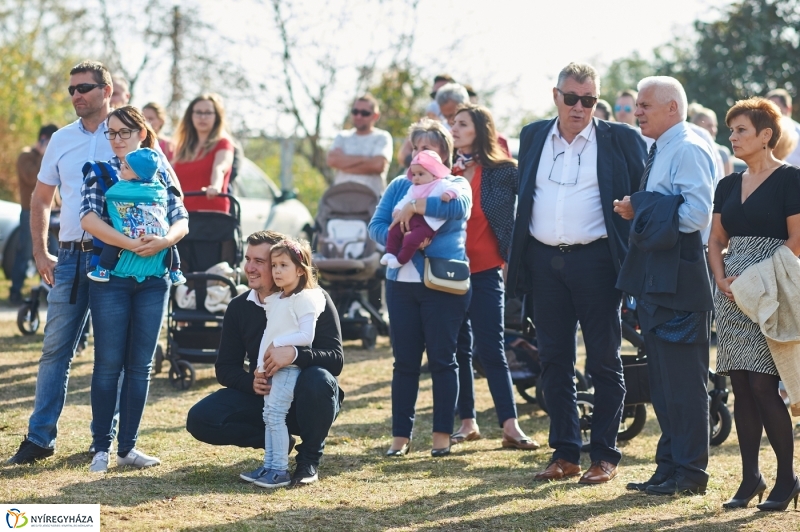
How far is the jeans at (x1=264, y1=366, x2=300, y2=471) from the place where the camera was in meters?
5.68

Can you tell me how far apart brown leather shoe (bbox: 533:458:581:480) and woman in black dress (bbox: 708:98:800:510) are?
0.91 metres

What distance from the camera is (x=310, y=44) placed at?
18.5 metres

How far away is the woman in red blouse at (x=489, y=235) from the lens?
690 centimetres

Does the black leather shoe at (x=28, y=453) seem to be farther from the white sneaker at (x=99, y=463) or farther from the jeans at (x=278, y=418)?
the jeans at (x=278, y=418)

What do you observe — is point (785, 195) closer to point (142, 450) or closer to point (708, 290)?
point (708, 290)

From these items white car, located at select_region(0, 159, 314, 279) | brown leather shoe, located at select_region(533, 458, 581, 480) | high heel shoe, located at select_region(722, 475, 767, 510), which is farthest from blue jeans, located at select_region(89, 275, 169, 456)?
white car, located at select_region(0, 159, 314, 279)

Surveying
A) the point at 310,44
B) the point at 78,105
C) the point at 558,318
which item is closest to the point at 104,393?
the point at 78,105

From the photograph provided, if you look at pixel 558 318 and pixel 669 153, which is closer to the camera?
pixel 669 153

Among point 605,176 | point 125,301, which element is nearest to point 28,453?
point 125,301

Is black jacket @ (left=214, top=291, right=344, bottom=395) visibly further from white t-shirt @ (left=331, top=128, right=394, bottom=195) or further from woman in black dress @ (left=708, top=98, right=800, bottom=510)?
white t-shirt @ (left=331, top=128, right=394, bottom=195)

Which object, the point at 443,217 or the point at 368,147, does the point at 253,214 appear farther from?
the point at 443,217

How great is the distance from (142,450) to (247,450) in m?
0.60

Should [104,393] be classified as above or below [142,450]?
above

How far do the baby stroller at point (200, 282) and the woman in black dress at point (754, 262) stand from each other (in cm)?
430
